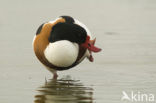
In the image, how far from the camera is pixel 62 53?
7.16 meters

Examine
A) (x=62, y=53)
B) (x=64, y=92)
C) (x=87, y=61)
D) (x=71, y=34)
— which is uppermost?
(x=71, y=34)

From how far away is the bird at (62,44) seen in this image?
7.20m

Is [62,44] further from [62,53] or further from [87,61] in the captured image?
[87,61]

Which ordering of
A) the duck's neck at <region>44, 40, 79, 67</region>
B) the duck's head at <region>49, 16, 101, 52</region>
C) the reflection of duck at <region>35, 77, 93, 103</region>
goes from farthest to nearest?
the duck's head at <region>49, 16, 101, 52</region> → the duck's neck at <region>44, 40, 79, 67</region> → the reflection of duck at <region>35, 77, 93, 103</region>

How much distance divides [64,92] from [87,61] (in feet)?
7.06

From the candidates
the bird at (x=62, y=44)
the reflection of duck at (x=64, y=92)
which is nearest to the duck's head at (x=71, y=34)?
the bird at (x=62, y=44)

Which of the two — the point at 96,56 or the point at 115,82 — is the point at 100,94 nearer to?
the point at 115,82

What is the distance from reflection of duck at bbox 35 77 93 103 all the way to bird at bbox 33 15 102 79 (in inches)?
9.8

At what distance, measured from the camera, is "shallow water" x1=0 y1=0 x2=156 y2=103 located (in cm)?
718

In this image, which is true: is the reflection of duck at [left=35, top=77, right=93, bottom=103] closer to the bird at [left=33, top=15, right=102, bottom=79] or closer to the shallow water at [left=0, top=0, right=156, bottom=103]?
the shallow water at [left=0, top=0, right=156, bottom=103]

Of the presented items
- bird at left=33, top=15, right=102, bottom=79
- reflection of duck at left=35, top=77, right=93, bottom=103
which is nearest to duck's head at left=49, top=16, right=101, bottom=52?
bird at left=33, top=15, right=102, bottom=79

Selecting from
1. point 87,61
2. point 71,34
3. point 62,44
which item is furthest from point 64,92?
point 87,61

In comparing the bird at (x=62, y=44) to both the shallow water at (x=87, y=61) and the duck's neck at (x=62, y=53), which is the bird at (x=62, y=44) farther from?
the shallow water at (x=87, y=61)

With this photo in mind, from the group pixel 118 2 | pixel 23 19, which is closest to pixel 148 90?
pixel 23 19
